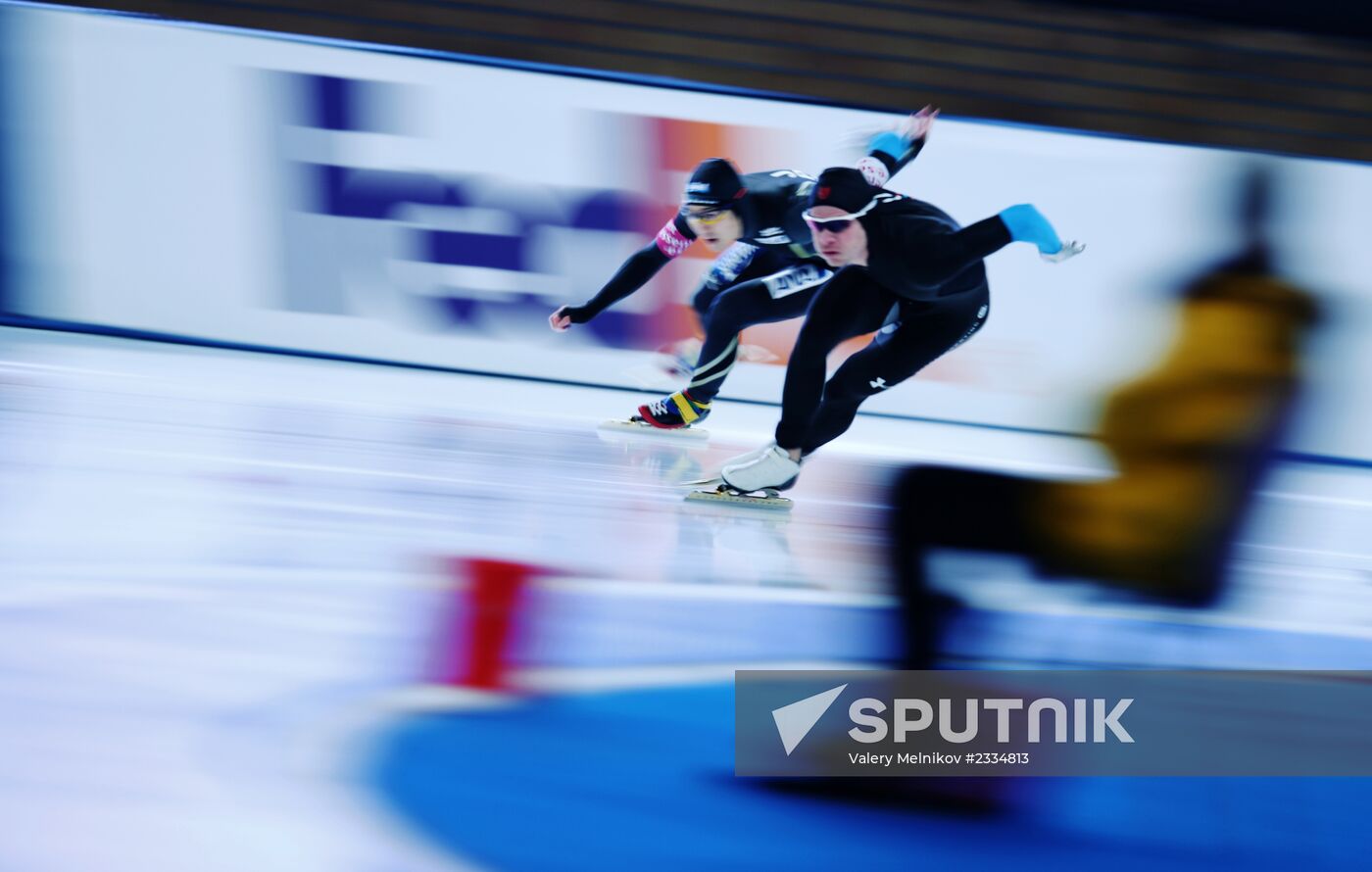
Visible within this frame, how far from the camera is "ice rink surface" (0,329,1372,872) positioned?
1423mm

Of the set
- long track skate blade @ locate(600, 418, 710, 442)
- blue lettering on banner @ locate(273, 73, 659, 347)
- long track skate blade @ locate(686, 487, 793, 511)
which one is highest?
blue lettering on banner @ locate(273, 73, 659, 347)

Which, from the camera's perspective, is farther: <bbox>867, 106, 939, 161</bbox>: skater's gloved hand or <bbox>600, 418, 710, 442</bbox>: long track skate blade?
<bbox>600, 418, 710, 442</bbox>: long track skate blade

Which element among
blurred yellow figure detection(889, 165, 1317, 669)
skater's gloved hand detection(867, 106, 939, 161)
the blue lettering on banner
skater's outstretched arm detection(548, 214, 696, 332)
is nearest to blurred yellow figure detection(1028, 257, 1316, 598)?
blurred yellow figure detection(889, 165, 1317, 669)

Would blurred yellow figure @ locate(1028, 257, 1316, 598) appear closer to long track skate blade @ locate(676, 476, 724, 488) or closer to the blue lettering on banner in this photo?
long track skate blade @ locate(676, 476, 724, 488)

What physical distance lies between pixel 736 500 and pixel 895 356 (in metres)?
0.65

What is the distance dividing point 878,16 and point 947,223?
3.26 meters

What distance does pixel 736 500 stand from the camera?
11.0 ft

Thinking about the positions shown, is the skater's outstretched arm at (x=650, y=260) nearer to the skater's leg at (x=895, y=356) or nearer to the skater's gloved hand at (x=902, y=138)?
the skater's gloved hand at (x=902, y=138)

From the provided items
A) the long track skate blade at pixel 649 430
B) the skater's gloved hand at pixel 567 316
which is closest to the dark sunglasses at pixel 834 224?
the long track skate blade at pixel 649 430

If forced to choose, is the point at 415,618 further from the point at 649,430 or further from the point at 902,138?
the point at 902,138

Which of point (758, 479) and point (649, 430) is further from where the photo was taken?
point (649, 430)

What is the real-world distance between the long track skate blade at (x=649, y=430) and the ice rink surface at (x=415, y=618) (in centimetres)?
8

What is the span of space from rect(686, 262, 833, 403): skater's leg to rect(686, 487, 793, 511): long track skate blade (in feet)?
3.13

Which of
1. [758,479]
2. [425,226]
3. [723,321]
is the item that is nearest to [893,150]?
[723,321]
